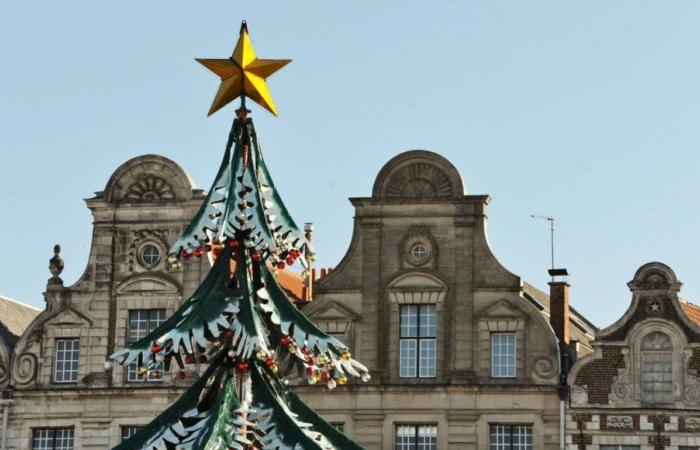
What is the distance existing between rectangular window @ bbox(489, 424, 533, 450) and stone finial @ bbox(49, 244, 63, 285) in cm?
1144

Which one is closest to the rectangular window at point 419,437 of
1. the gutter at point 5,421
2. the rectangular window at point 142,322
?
the rectangular window at point 142,322

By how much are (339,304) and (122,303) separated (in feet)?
18.0

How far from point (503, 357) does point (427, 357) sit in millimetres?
1813

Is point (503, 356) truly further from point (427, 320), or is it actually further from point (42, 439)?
point (42, 439)

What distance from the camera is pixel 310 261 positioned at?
27.3m

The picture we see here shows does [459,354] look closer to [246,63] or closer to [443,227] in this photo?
[443,227]

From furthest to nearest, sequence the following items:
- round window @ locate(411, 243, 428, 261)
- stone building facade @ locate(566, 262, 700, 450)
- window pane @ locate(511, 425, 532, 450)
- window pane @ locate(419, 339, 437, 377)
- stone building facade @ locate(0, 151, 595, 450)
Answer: round window @ locate(411, 243, 428, 261)
window pane @ locate(419, 339, 437, 377)
stone building facade @ locate(0, 151, 595, 450)
window pane @ locate(511, 425, 532, 450)
stone building facade @ locate(566, 262, 700, 450)

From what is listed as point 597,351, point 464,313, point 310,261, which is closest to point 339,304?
point 464,313

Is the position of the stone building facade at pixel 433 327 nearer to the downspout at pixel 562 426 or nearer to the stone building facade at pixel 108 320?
the downspout at pixel 562 426

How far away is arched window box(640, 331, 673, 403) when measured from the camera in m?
42.2

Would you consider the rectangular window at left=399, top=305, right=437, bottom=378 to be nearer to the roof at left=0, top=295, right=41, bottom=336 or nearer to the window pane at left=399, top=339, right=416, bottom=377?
the window pane at left=399, top=339, right=416, bottom=377

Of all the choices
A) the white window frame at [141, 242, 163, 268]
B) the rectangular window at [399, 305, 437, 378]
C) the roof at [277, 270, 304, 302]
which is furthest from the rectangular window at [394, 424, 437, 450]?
the white window frame at [141, 242, 163, 268]

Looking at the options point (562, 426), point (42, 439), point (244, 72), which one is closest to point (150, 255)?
point (42, 439)

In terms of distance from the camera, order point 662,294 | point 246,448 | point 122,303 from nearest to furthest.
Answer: point 246,448 → point 662,294 → point 122,303
